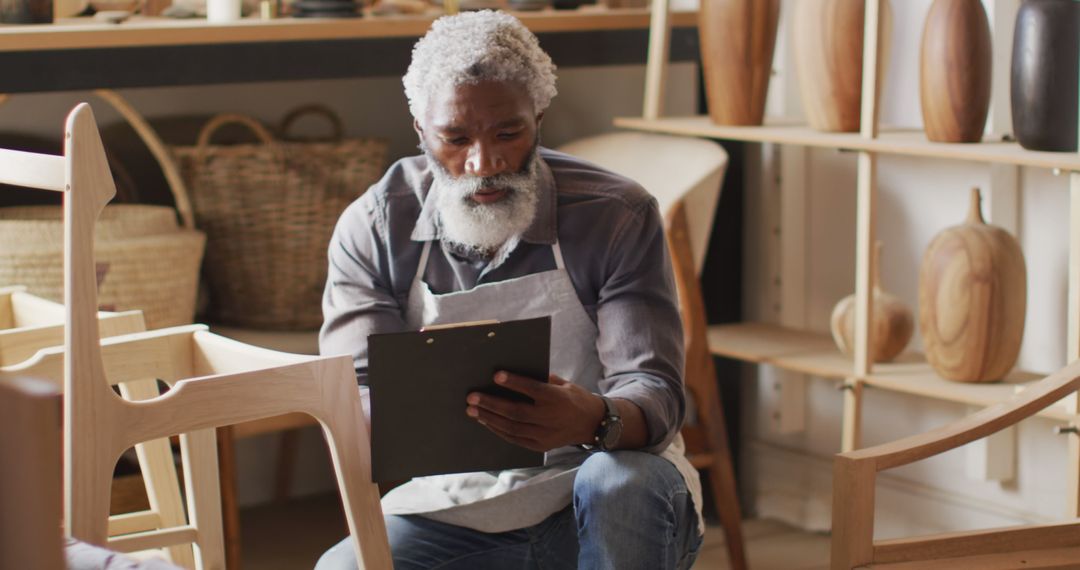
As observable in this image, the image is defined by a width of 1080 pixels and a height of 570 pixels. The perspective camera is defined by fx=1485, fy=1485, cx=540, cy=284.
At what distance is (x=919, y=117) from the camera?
305 centimetres

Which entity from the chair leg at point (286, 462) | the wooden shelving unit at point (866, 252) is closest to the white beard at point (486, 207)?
the wooden shelving unit at point (866, 252)

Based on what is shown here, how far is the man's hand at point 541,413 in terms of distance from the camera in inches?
70.0

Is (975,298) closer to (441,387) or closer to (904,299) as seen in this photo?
(904,299)

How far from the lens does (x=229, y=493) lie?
2.75 metres

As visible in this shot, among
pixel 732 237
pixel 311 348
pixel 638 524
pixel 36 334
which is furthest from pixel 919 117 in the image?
pixel 36 334

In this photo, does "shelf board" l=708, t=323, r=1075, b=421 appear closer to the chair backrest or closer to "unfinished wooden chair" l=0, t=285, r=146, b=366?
the chair backrest

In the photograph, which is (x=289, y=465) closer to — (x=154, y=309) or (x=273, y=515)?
(x=273, y=515)

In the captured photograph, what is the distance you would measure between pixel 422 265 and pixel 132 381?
17.2 inches

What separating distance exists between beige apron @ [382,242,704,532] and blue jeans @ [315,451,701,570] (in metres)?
0.02

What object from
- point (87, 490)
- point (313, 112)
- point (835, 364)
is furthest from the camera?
point (313, 112)

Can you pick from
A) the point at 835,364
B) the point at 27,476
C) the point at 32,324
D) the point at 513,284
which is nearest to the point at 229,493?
the point at 32,324

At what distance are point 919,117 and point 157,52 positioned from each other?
1518 mm

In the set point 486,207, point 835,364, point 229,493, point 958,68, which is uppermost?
point 958,68

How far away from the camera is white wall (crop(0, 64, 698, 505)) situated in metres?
3.15
